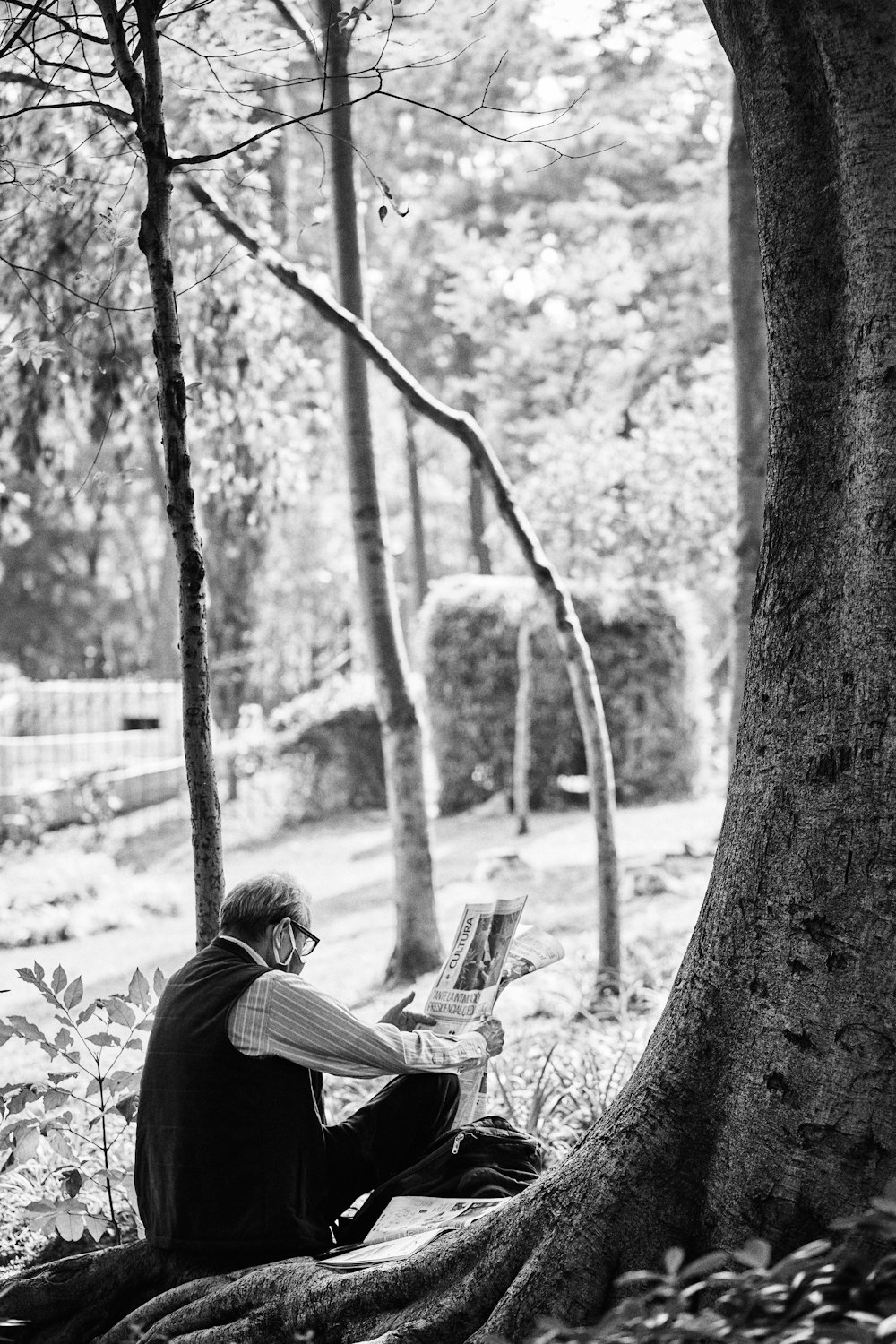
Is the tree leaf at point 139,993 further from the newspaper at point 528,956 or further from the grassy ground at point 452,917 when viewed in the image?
the newspaper at point 528,956

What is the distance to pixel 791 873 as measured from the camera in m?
2.71

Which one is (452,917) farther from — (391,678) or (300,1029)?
(300,1029)

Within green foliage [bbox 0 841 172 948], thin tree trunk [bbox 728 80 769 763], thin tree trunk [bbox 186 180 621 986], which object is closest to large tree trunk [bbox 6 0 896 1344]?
thin tree trunk [bbox 186 180 621 986]

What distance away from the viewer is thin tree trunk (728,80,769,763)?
7191mm

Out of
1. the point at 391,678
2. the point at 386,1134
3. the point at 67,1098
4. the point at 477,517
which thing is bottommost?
the point at 386,1134

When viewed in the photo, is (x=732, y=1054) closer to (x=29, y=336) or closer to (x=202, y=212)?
(x=29, y=336)

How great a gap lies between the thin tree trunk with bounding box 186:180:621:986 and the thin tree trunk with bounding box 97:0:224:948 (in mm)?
1668

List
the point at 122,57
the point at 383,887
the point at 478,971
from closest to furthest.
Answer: the point at 478,971 → the point at 122,57 → the point at 383,887

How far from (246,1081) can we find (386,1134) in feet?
2.24

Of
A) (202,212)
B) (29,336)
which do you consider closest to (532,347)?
(202,212)

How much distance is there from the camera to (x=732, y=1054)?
2736mm

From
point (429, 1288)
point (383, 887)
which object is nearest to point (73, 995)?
point (429, 1288)

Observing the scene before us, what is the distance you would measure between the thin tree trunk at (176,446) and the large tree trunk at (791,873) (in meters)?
1.51

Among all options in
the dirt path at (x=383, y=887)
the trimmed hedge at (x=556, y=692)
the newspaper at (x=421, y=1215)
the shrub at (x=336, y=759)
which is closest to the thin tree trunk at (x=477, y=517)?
the shrub at (x=336, y=759)
